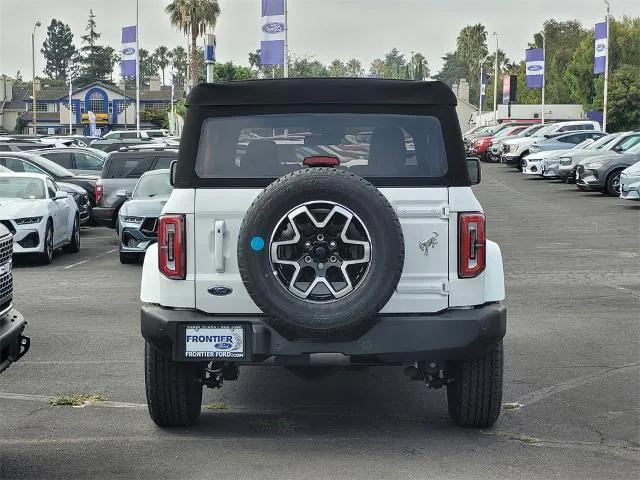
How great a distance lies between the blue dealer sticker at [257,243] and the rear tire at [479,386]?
1.53 m

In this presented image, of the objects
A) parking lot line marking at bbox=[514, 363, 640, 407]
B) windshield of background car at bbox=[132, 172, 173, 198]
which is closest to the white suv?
windshield of background car at bbox=[132, 172, 173, 198]

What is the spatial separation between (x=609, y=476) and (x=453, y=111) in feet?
7.46

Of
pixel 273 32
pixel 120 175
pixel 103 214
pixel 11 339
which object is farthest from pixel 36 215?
pixel 273 32

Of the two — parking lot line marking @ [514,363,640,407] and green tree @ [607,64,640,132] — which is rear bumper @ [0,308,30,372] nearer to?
parking lot line marking @ [514,363,640,407]

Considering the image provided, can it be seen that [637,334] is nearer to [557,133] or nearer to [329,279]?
[329,279]

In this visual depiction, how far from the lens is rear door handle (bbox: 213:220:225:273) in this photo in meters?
6.87

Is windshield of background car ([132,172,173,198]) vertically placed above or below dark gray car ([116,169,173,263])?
above

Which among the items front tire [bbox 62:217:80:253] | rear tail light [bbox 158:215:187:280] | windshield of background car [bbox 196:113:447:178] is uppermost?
windshield of background car [bbox 196:113:447:178]

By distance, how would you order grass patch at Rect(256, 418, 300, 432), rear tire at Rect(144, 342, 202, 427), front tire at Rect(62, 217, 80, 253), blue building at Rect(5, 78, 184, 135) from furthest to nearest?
blue building at Rect(5, 78, 184, 135), front tire at Rect(62, 217, 80, 253), grass patch at Rect(256, 418, 300, 432), rear tire at Rect(144, 342, 202, 427)

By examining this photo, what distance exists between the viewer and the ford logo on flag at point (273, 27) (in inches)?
1614

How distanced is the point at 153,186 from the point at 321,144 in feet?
40.9

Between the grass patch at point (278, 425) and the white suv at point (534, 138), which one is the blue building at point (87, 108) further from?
the grass patch at point (278, 425)

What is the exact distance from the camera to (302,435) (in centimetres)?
729

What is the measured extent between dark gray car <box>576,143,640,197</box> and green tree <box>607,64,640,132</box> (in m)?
53.3
